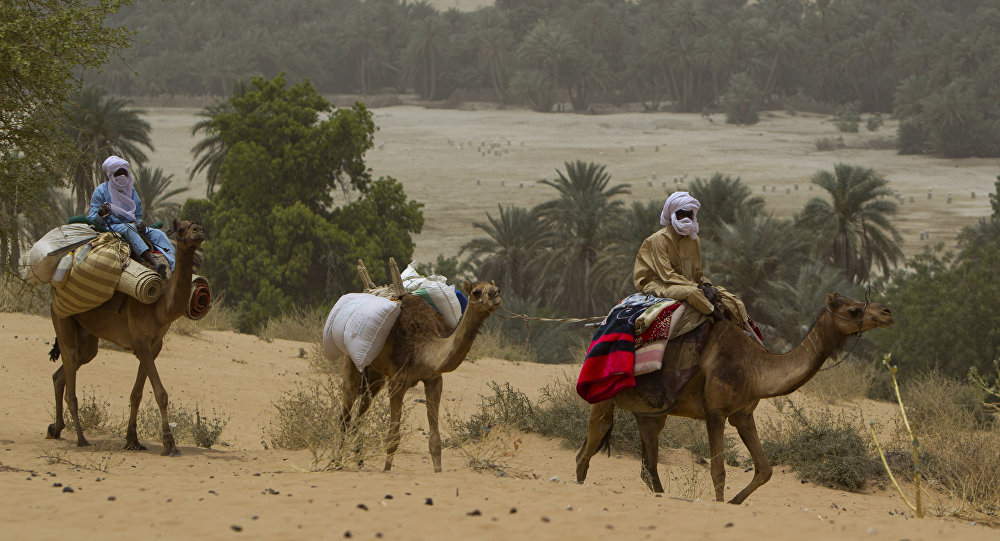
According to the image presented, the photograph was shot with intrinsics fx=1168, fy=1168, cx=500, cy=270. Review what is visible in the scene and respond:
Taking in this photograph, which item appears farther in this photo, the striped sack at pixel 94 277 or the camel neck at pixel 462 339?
the striped sack at pixel 94 277

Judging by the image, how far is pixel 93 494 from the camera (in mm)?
8320

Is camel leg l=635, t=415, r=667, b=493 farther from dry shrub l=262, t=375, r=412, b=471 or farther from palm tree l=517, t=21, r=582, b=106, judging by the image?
palm tree l=517, t=21, r=582, b=106

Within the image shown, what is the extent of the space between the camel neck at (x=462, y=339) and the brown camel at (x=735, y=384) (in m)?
1.48

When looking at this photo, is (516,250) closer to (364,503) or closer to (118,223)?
(118,223)

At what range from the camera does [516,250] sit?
147 feet

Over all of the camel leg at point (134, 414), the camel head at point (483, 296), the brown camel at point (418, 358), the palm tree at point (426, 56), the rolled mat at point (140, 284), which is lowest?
the camel leg at point (134, 414)

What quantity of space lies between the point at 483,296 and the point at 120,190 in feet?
14.6

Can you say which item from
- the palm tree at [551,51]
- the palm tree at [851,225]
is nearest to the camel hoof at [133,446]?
the palm tree at [851,225]

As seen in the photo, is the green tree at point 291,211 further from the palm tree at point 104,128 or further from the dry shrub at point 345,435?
the dry shrub at point 345,435

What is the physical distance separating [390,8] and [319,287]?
3995 inches

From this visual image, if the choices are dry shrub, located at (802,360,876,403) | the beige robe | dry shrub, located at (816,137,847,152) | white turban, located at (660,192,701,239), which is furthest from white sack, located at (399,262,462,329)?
dry shrub, located at (816,137,847,152)

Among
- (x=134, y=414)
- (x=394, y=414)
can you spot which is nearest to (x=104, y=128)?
(x=134, y=414)

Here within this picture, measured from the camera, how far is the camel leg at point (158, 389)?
36.7ft

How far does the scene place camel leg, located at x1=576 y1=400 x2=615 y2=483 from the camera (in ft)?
35.2
